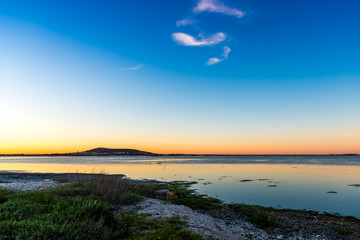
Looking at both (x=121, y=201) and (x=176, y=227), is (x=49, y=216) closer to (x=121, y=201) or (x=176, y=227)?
(x=176, y=227)

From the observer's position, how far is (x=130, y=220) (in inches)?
343

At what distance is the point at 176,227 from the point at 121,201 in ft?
17.1

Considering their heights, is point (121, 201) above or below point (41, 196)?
below

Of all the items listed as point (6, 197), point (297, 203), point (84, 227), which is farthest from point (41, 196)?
point (297, 203)

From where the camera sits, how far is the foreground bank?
6.49m

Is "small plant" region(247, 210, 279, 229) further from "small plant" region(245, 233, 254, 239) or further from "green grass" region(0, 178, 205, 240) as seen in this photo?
"green grass" region(0, 178, 205, 240)

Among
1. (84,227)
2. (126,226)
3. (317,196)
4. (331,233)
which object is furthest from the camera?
(317,196)

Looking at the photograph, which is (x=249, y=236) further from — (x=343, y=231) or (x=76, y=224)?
(x=76, y=224)

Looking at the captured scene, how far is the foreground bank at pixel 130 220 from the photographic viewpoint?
21.3ft

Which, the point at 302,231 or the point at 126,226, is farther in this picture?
the point at 302,231

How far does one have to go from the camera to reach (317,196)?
25.2 m

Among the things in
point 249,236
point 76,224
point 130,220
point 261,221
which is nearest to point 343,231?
point 261,221

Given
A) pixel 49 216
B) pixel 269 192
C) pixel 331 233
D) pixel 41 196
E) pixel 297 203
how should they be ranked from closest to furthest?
pixel 49 216, pixel 41 196, pixel 331 233, pixel 297 203, pixel 269 192

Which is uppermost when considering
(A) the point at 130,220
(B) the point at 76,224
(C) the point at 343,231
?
(B) the point at 76,224
